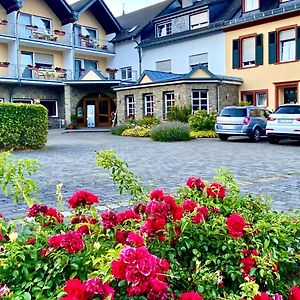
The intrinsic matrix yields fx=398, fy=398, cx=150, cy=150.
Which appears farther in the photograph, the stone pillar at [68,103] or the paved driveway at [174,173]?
the stone pillar at [68,103]

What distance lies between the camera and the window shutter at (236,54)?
87.6 ft

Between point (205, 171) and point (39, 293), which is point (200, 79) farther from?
point (39, 293)

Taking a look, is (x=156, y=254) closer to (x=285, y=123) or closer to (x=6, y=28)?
(x=285, y=123)

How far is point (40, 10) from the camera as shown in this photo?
3250 cm

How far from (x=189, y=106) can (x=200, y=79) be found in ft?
5.96

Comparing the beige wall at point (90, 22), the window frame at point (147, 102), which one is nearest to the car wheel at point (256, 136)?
the window frame at point (147, 102)

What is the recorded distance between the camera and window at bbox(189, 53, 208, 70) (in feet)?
94.9

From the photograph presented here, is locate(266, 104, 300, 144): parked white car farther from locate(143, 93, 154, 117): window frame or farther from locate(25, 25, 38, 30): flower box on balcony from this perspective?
locate(25, 25, 38, 30): flower box on balcony

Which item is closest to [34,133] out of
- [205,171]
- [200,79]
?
[205,171]

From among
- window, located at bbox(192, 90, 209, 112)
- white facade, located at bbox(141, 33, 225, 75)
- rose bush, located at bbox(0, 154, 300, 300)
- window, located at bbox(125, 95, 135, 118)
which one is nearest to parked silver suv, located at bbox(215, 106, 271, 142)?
window, located at bbox(192, 90, 209, 112)

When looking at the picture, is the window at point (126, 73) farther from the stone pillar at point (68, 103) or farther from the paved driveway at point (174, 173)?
the paved driveway at point (174, 173)

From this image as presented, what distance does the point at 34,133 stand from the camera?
15094 millimetres

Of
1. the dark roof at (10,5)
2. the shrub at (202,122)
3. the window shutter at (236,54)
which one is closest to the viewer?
the shrub at (202,122)

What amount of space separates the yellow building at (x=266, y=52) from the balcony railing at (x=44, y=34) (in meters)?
13.9
